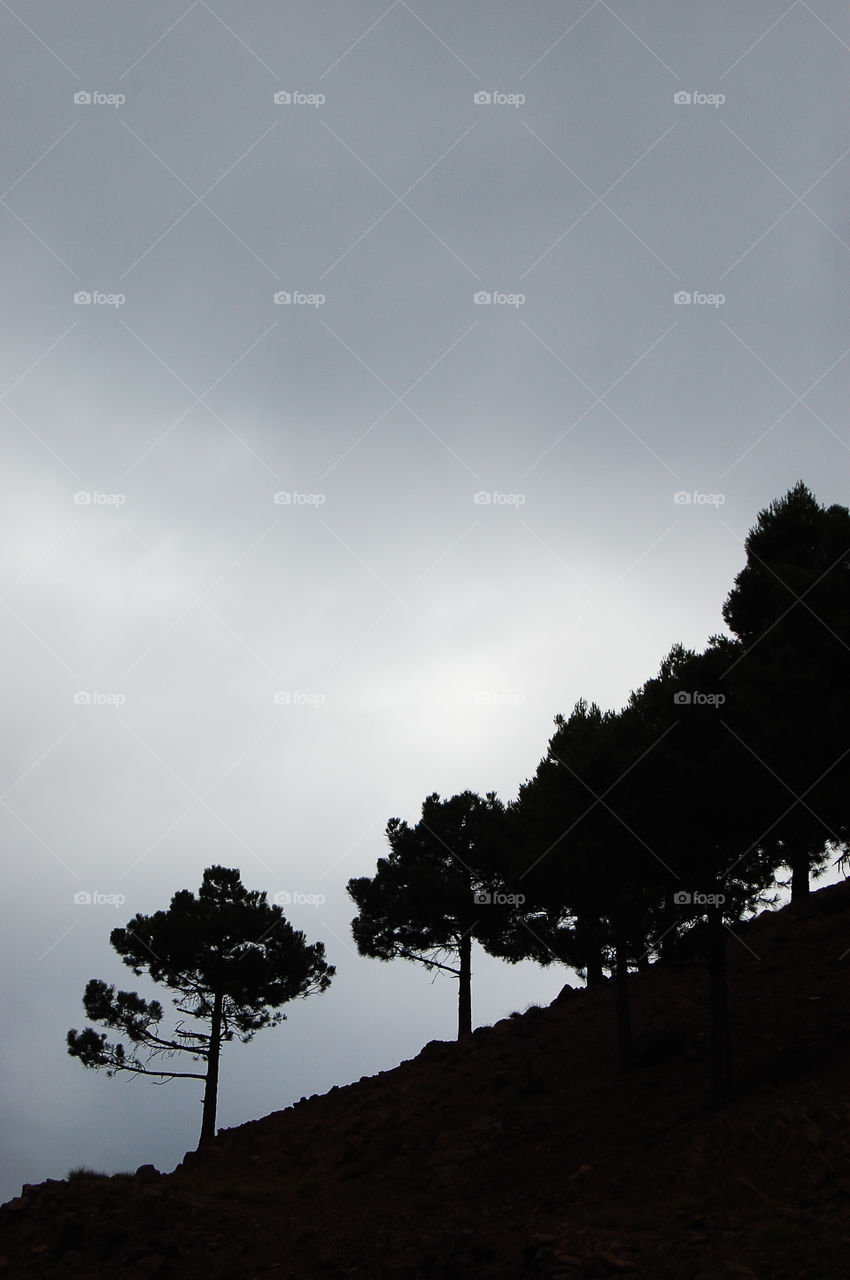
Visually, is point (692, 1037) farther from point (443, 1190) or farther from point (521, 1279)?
point (521, 1279)

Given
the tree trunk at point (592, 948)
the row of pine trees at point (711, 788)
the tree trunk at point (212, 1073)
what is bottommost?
the tree trunk at point (212, 1073)

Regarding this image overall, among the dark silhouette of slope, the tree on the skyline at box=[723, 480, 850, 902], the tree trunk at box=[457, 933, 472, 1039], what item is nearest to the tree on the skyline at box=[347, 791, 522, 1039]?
the tree trunk at box=[457, 933, 472, 1039]

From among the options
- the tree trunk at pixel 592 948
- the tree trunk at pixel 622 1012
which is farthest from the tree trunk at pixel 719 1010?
the tree trunk at pixel 592 948

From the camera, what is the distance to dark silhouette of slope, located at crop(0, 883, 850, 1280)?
39.5ft

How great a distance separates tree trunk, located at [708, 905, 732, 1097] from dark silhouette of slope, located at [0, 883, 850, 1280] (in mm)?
513

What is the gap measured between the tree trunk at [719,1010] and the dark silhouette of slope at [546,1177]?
513 millimetres

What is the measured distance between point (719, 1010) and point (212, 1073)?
20892mm

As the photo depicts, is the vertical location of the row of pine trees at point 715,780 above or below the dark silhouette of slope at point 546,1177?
above

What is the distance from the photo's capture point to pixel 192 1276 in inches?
523

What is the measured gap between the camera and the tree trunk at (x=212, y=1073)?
2943cm

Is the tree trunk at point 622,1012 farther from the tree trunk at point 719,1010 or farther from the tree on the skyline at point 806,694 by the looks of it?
the tree on the skyline at point 806,694

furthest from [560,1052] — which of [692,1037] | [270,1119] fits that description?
[270,1119]

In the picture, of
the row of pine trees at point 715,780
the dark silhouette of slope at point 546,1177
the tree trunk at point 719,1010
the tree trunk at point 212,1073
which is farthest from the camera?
the tree trunk at point 212,1073

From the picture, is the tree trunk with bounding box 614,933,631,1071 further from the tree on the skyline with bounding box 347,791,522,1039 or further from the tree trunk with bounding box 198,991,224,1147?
the tree trunk with bounding box 198,991,224,1147
